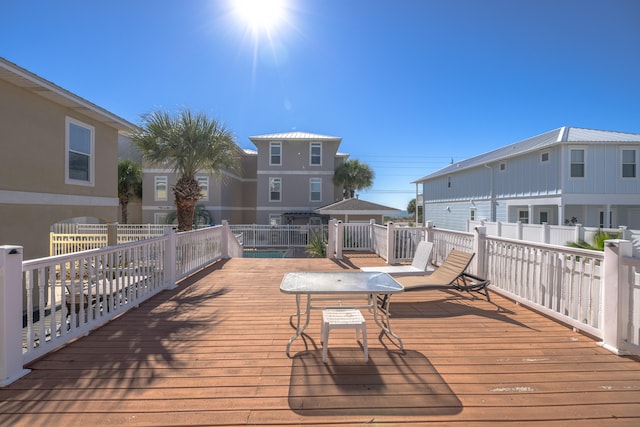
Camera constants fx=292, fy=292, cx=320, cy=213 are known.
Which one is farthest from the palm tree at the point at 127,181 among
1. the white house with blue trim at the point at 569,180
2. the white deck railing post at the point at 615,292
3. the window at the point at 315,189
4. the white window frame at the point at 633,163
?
the white window frame at the point at 633,163

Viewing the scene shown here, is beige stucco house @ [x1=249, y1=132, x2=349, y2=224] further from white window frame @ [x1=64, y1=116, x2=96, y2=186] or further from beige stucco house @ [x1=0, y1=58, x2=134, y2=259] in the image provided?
white window frame @ [x1=64, y1=116, x2=96, y2=186]

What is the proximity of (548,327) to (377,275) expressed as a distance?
2.31 metres

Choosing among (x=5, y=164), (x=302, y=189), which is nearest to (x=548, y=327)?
(x=5, y=164)

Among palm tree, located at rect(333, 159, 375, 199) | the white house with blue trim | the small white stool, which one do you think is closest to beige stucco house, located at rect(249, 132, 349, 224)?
palm tree, located at rect(333, 159, 375, 199)

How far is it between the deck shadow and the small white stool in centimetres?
18

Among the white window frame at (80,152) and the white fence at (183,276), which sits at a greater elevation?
the white window frame at (80,152)

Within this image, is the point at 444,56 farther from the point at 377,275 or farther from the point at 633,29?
the point at 377,275

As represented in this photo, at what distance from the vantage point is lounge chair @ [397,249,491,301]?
15.6 ft

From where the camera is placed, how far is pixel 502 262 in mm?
5156

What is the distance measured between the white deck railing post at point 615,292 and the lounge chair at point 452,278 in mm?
1741

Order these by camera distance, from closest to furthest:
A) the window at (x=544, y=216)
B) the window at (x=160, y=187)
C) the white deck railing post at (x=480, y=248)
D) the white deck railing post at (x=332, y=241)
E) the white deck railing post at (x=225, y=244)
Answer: the white deck railing post at (x=480, y=248), the white deck railing post at (x=225, y=244), the white deck railing post at (x=332, y=241), the window at (x=544, y=216), the window at (x=160, y=187)

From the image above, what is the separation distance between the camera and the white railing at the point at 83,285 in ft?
8.25

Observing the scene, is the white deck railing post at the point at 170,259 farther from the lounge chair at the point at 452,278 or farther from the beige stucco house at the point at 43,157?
the lounge chair at the point at 452,278

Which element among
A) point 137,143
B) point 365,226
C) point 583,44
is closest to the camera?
point 137,143
